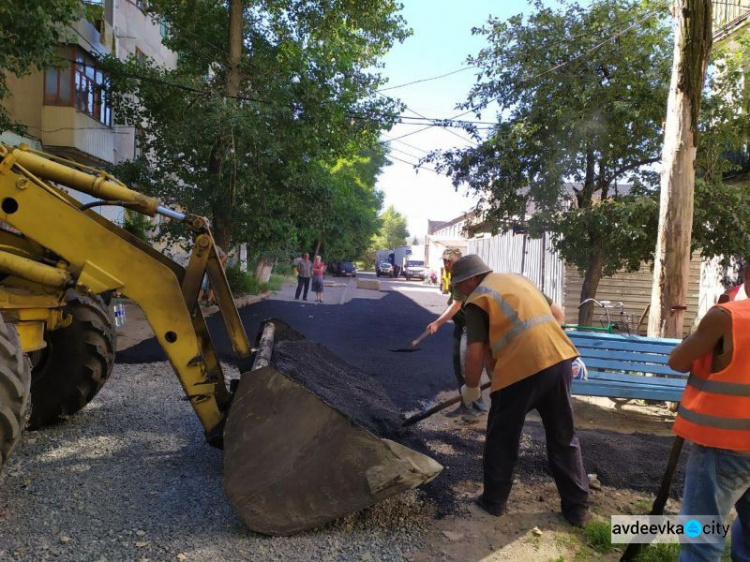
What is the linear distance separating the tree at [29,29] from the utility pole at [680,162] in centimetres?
849

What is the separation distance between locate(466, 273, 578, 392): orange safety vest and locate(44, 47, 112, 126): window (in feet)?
46.2

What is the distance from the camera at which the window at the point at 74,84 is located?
47.7 feet

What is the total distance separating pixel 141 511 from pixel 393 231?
365 ft

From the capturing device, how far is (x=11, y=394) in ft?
10.2

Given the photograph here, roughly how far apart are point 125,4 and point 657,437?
760 inches

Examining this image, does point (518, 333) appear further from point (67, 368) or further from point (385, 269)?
point (385, 269)

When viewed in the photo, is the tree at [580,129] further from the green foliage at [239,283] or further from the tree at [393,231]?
the tree at [393,231]

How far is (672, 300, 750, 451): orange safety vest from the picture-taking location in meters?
2.50

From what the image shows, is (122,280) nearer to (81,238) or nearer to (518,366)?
(81,238)

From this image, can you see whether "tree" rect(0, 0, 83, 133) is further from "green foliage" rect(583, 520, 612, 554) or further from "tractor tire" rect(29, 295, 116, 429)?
"green foliage" rect(583, 520, 612, 554)

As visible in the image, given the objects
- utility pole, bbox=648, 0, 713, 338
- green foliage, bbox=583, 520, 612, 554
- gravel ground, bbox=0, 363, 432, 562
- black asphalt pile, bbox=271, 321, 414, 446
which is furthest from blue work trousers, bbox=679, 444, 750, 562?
utility pole, bbox=648, 0, 713, 338

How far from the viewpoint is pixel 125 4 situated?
1872 centimetres

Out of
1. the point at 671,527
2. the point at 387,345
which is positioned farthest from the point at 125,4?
the point at 671,527

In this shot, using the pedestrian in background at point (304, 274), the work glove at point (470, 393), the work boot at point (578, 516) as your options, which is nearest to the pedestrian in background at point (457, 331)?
the work glove at point (470, 393)
